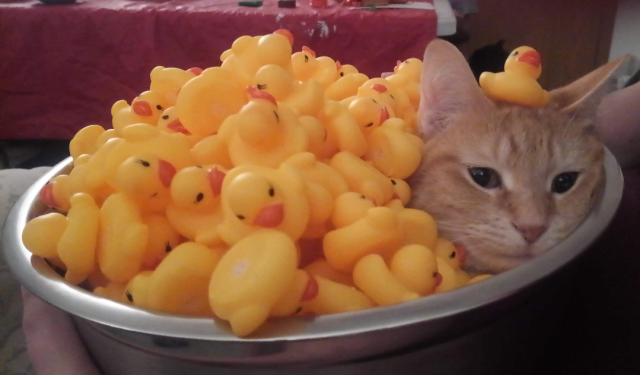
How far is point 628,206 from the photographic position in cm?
81

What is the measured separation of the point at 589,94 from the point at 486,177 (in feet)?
0.72

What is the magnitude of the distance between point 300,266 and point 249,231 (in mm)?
126

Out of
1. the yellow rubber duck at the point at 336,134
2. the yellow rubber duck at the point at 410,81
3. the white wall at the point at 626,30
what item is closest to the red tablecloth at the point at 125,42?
the white wall at the point at 626,30

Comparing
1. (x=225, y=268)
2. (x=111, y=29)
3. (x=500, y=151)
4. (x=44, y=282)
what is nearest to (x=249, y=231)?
(x=225, y=268)

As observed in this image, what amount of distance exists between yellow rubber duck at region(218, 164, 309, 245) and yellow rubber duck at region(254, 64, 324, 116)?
6.1 inches

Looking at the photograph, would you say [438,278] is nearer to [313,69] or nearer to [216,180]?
[216,180]

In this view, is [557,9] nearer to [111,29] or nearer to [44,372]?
[111,29]

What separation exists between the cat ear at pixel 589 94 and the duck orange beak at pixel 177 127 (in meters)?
0.63

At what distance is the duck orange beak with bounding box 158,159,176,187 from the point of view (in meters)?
0.51

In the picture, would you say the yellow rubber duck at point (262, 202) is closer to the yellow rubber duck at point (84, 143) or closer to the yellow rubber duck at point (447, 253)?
the yellow rubber duck at point (447, 253)

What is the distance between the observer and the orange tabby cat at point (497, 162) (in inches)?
28.5

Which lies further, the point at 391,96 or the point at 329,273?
the point at 391,96

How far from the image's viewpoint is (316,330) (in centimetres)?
38

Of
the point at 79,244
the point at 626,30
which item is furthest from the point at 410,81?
the point at 626,30
